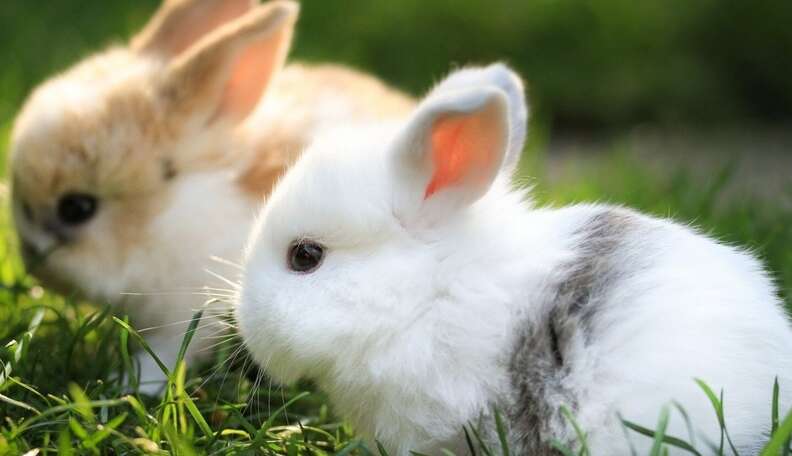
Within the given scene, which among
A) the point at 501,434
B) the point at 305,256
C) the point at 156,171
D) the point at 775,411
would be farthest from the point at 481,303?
the point at 156,171

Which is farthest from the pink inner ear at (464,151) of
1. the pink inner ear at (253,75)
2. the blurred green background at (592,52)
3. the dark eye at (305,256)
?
the blurred green background at (592,52)

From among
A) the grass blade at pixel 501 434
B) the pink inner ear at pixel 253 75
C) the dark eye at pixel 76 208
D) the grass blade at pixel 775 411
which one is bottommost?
the grass blade at pixel 501 434

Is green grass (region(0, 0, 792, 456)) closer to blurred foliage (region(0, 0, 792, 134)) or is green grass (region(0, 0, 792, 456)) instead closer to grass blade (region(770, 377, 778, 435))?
blurred foliage (region(0, 0, 792, 134))

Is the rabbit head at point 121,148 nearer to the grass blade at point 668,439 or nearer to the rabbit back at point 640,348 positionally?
the rabbit back at point 640,348

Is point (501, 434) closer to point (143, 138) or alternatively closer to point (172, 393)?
point (172, 393)

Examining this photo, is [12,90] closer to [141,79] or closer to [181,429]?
[141,79]

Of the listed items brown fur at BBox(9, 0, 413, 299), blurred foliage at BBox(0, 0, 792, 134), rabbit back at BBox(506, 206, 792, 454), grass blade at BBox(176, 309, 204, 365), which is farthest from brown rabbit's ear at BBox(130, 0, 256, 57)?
blurred foliage at BBox(0, 0, 792, 134)

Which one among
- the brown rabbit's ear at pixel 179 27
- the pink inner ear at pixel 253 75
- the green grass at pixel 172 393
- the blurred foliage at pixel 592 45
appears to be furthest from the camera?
the blurred foliage at pixel 592 45

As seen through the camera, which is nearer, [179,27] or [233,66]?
[233,66]

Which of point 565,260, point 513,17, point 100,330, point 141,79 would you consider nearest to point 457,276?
point 565,260
